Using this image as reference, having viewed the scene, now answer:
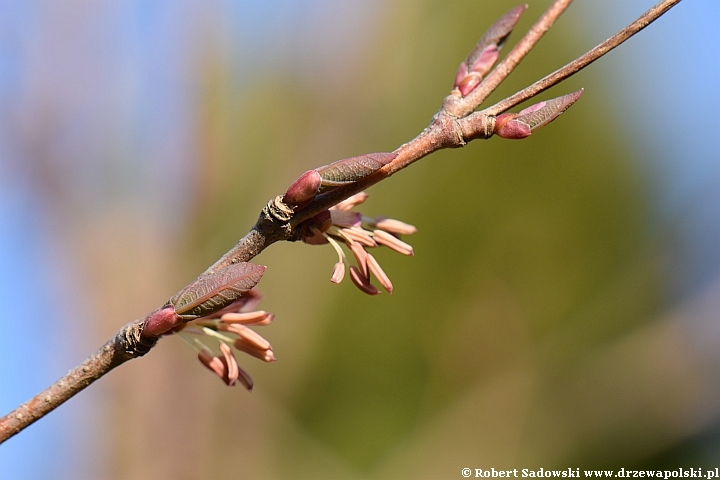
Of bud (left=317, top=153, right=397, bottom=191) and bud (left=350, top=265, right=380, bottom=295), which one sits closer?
bud (left=317, top=153, right=397, bottom=191)

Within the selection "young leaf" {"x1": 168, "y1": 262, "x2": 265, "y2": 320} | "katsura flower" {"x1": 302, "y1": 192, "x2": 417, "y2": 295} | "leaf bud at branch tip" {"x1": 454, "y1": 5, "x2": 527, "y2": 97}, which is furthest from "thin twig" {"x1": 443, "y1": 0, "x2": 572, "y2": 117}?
"young leaf" {"x1": 168, "y1": 262, "x2": 265, "y2": 320}

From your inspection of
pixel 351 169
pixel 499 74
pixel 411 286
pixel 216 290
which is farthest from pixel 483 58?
pixel 411 286

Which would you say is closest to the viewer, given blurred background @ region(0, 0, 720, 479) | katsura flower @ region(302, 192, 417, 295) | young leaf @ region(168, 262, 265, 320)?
young leaf @ region(168, 262, 265, 320)

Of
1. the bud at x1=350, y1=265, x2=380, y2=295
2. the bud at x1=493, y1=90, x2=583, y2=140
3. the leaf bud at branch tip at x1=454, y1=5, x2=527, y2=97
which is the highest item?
the leaf bud at branch tip at x1=454, y1=5, x2=527, y2=97

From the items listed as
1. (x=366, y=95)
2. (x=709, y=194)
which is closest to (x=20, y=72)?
(x=366, y=95)

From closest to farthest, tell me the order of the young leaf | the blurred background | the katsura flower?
the young leaf, the katsura flower, the blurred background

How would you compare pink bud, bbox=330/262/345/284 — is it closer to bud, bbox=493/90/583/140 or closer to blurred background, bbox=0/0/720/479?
bud, bbox=493/90/583/140

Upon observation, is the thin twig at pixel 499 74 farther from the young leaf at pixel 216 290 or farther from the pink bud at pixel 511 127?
the young leaf at pixel 216 290

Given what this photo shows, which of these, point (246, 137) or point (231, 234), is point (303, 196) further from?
point (246, 137)

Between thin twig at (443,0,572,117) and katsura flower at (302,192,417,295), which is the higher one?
thin twig at (443,0,572,117)
